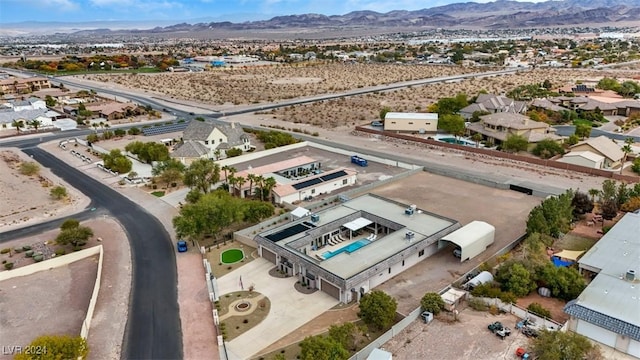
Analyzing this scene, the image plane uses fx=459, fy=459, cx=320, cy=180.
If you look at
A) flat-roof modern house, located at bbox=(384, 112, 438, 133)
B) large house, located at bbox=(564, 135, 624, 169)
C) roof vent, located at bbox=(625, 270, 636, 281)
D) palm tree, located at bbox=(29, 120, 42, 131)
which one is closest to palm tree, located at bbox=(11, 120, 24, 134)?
palm tree, located at bbox=(29, 120, 42, 131)

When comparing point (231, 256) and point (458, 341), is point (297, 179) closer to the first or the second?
point (231, 256)

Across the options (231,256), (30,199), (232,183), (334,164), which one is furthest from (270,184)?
(30,199)

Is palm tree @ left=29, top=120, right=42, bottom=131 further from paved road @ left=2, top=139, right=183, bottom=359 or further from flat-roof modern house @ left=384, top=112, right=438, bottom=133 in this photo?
flat-roof modern house @ left=384, top=112, right=438, bottom=133

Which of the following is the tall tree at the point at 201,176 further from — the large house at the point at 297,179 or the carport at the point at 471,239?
the carport at the point at 471,239

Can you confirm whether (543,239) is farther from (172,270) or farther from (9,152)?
(9,152)

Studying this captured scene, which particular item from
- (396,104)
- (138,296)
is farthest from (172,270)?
(396,104)

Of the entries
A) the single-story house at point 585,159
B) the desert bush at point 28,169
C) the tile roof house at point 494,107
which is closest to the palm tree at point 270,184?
the desert bush at point 28,169
